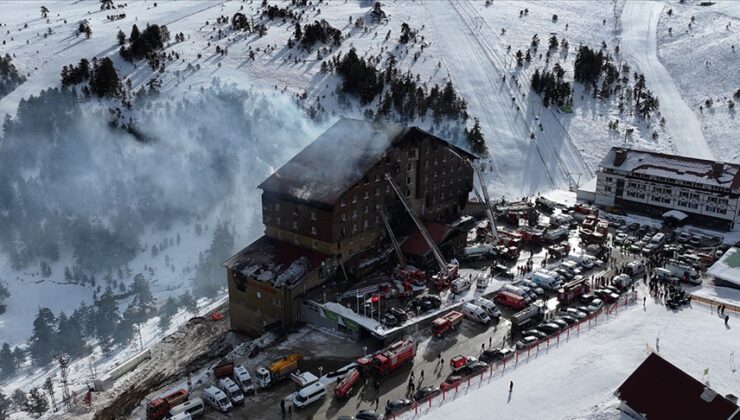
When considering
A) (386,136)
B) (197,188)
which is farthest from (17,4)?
(386,136)

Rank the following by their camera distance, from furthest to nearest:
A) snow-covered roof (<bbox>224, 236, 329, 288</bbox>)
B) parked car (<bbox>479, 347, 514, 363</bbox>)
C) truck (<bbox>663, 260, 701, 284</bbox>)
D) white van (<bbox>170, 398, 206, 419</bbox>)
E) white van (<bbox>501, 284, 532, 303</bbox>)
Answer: truck (<bbox>663, 260, 701, 284</bbox>)
white van (<bbox>501, 284, 532, 303</bbox>)
snow-covered roof (<bbox>224, 236, 329, 288</bbox>)
parked car (<bbox>479, 347, 514, 363</bbox>)
white van (<bbox>170, 398, 206, 419</bbox>)

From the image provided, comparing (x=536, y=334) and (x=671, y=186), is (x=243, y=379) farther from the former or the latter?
(x=671, y=186)

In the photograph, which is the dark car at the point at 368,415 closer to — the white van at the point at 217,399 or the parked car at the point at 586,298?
the white van at the point at 217,399

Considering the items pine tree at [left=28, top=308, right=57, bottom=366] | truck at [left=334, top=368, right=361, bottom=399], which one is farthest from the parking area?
pine tree at [left=28, top=308, right=57, bottom=366]

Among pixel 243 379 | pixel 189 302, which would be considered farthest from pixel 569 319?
pixel 189 302

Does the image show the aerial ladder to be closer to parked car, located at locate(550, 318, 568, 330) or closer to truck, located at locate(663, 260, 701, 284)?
parked car, located at locate(550, 318, 568, 330)

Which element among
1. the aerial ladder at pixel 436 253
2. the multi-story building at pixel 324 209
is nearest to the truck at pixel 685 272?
the aerial ladder at pixel 436 253
